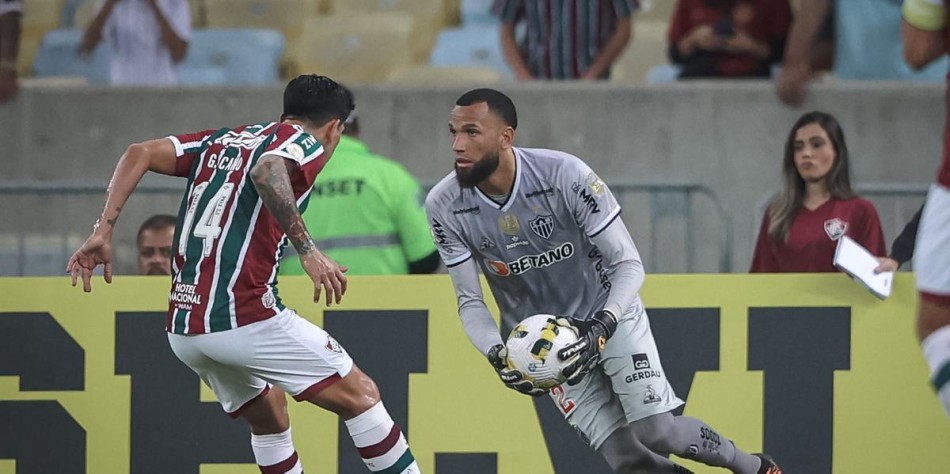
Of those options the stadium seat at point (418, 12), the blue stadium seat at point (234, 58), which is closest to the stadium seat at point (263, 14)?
the stadium seat at point (418, 12)

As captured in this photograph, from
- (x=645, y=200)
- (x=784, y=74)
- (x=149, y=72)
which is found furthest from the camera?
(x=149, y=72)

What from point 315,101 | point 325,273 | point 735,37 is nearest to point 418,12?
point 735,37

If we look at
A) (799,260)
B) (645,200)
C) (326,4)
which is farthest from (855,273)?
(326,4)

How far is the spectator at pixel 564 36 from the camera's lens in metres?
10.2

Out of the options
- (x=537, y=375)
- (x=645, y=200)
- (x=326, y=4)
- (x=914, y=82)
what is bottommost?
(x=537, y=375)

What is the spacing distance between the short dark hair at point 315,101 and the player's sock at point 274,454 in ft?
4.96

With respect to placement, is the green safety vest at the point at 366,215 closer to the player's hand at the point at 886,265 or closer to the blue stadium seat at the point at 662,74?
the player's hand at the point at 886,265

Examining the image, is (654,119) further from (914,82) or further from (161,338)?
(161,338)

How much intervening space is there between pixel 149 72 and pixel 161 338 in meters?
3.85

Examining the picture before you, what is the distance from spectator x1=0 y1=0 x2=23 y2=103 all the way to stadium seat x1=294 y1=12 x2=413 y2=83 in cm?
233

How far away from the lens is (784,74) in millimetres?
9570

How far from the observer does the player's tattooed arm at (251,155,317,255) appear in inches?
240

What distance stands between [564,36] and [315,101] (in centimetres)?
406

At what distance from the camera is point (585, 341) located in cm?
627
